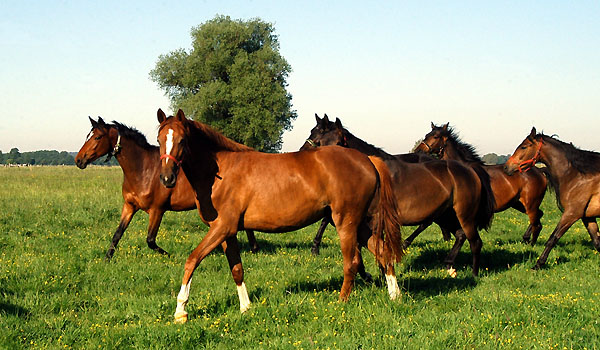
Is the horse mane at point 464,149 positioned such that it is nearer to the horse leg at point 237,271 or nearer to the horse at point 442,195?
the horse at point 442,195

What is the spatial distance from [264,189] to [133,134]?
484 centimetres

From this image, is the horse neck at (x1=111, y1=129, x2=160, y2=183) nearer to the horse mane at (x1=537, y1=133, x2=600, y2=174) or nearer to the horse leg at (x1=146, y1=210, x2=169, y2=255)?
the horse leg at (x1=146, y1=210, x2=169, y2=255)

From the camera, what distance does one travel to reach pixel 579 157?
9.36 m

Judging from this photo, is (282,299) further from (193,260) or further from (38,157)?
(38,157)

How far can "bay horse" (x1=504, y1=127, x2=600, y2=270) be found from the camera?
9211mm

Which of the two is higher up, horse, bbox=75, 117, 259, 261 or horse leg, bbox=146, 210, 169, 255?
horse, bbox=75, 117, 259, 261

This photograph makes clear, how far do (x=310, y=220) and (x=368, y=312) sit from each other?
1319mm

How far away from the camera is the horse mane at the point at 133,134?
967cm

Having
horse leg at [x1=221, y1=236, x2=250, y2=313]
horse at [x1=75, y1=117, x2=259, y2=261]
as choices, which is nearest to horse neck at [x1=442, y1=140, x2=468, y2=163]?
horse at [x1=75, y1=117, x2=259, y2=261]

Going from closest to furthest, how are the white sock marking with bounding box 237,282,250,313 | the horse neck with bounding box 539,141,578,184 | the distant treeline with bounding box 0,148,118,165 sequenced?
the white sock marking with bounding box 237,282,250,313
the horse neck with bounding box 539,141,578,184
the distant treeline with bounding box 0,148,118,165

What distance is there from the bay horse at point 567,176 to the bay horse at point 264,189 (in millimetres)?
4647

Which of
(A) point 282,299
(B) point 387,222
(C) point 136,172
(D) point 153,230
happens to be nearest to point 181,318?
(A) point 282,299

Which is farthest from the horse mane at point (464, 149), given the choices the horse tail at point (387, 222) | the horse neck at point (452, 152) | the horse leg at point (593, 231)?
the horse tail at point (387, 222)

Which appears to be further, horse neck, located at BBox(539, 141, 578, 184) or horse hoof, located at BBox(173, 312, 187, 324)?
horse neck, located at BBox(539, 141, 578, 184)
